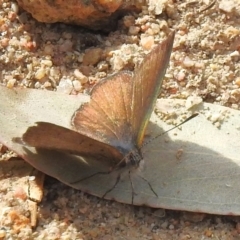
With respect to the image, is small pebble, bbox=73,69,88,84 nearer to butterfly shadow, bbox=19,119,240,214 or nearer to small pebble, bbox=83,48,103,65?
small pebble, bbox=83,48,103,65

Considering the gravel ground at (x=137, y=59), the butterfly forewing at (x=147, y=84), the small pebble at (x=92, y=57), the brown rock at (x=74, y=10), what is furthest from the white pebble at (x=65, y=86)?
the butterfly forewing at (x=147, y=84)

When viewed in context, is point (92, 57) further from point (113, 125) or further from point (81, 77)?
point (113, 125)

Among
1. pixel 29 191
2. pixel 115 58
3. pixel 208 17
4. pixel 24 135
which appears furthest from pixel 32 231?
pixel 208 17

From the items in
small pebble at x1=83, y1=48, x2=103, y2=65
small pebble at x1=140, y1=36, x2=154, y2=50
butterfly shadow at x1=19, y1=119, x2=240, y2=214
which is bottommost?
butterfly shadow at x1=19, y1=119, x2=240, y2=214

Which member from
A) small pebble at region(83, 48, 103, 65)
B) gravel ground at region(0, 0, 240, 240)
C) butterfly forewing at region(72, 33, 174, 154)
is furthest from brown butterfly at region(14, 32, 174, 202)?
small pebble at region(83, 48, 103, 65)

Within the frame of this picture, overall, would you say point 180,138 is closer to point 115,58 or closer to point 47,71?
point 115,58

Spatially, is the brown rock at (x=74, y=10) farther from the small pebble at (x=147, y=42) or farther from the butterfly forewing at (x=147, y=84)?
the butterfly forewing at (x=147, y=84)

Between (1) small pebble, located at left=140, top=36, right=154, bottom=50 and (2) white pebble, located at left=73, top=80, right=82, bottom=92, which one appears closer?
(2) white pebble, located at left=73, top=80, right=82, bottom=92
